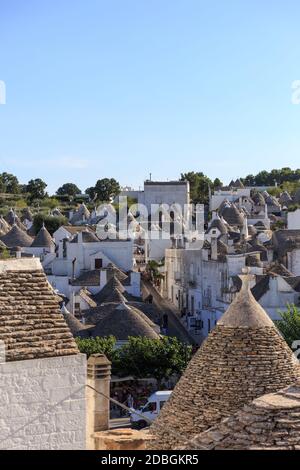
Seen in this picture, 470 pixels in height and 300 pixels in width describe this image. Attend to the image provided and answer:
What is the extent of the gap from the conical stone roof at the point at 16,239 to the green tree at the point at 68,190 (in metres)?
57.0

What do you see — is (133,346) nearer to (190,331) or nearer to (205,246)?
(190,331)

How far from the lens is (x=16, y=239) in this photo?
64.3m

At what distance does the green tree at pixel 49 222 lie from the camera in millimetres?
78875

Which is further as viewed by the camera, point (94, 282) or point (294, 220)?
point (294, 220)

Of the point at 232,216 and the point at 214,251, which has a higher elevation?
the point at 232,216

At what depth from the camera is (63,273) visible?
5312 centimetres

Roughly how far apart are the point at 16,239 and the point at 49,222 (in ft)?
49.5

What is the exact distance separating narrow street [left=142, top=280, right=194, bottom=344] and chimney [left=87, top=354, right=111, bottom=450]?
87.4 ft

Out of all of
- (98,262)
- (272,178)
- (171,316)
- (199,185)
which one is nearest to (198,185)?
(199,185)

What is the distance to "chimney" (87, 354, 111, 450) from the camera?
10281mm

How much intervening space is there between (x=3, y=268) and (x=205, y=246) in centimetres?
4048

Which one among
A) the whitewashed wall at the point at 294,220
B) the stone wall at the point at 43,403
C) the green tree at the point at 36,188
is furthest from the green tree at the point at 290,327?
the green tree at the point at 36,188

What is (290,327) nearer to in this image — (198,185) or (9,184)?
(198,185)
